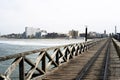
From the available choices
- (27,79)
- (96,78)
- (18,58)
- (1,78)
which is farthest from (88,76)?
(1,78)

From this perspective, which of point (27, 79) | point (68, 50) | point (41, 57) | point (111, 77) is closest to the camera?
point (27, 79)

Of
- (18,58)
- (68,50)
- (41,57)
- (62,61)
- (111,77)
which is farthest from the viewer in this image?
(68,50)

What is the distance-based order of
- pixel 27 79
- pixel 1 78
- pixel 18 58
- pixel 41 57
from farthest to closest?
1. pixel 41 57
2. pixel 27 79
3. pixel 18 58
4. pixel 1 78

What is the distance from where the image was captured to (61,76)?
11.4 meters

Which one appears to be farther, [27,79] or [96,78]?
[96,78]

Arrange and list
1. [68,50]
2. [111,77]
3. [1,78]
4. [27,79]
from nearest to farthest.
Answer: [1,78] < [27,79] < [111,77] < [68,50]

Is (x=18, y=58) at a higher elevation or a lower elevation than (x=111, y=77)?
higher

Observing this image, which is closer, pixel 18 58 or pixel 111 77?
pixel 18 58

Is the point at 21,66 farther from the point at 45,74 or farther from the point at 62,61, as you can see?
the point at 62,61

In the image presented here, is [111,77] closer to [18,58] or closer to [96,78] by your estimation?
[96,78]

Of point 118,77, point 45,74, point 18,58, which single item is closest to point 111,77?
point 118,77

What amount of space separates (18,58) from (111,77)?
457cm

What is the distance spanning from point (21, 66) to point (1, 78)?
4.37 ft

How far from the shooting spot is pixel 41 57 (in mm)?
10414
